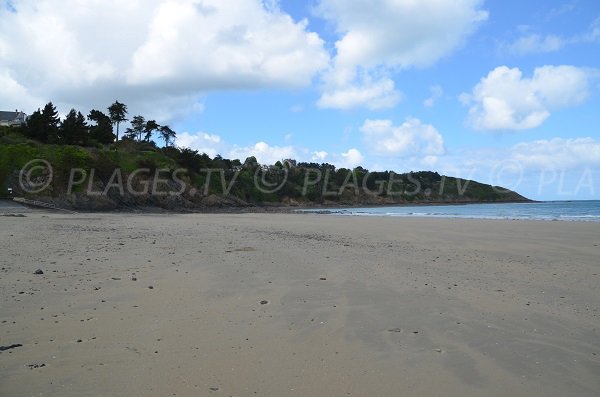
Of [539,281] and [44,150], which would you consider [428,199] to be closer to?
[44,150]

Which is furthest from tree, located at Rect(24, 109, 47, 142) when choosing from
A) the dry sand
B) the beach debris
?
the beach debris

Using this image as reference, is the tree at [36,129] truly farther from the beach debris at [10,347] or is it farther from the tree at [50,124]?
the beach debris at [10,347]

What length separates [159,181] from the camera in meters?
56.8

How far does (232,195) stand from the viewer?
72.2 meters

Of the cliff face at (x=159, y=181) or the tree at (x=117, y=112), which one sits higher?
the tree at (x=117, y=112)

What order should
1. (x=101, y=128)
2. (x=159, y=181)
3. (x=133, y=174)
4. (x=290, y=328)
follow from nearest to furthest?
(x=290, y=328) → (x=133, y=174) → (x=159, y=181) → (x=101, y=128)

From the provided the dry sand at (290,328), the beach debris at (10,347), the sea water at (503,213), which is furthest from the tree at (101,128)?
the beach debris at (10,347)

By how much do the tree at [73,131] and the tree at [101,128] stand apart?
7.67m

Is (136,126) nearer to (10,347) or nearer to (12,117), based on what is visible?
(12,117)

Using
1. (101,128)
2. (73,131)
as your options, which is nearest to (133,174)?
(73,131)

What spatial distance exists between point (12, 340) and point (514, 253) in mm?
11651

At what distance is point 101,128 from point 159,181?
843 inches

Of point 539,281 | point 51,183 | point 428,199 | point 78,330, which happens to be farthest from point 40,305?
point 428,199

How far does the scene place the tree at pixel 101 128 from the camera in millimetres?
69375
